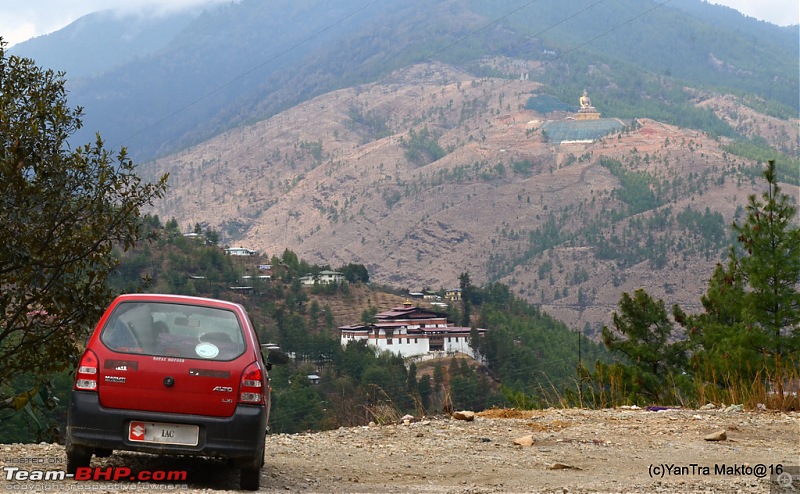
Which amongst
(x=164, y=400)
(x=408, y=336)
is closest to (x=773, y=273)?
(x=164, y=400)

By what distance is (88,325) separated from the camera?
1142cm

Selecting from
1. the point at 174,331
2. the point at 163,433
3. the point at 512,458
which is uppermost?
the point at 174,331

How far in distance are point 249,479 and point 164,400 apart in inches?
35.5

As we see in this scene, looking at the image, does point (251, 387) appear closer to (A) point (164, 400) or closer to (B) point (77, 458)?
(A) point (164, 400)

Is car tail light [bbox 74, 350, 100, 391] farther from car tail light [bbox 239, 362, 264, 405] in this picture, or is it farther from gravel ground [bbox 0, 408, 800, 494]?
car tail light [bbox 239, 362, 264, 405]

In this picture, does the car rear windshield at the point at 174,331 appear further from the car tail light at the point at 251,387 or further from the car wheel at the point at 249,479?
the car wheel at the point at 249,479

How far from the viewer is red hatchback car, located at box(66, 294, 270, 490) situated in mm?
7133

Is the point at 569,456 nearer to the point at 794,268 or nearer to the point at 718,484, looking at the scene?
the point at 718,484

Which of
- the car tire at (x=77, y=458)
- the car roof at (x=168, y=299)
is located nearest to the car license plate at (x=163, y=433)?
the car tire at (x=77, y=458)

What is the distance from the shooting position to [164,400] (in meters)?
7.18

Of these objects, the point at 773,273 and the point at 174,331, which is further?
the point at 773,273

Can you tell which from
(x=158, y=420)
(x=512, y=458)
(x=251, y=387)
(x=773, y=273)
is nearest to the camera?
(x=158, y=420)

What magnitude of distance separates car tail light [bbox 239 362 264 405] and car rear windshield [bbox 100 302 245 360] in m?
0.19

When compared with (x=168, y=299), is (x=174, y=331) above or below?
below
